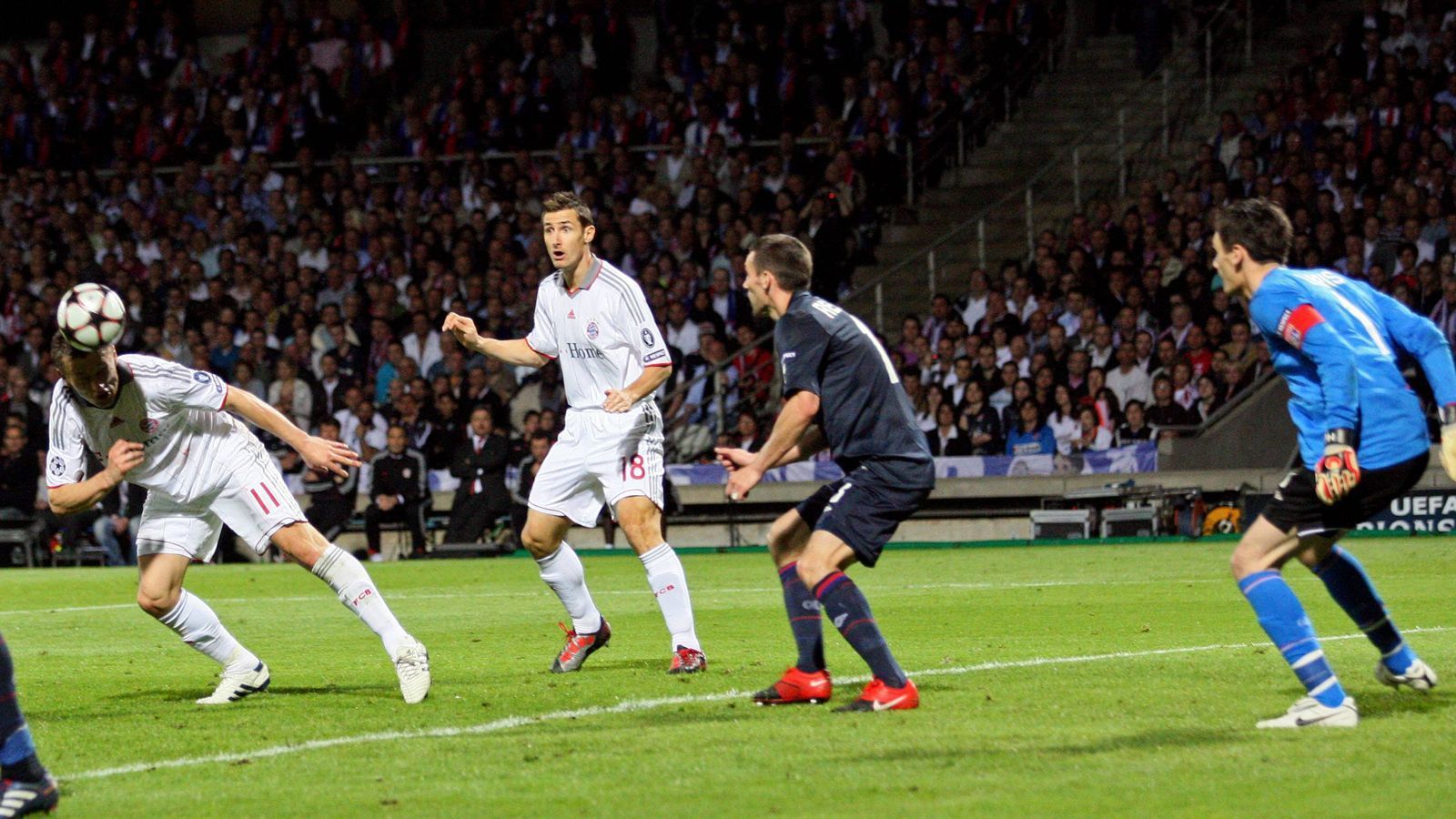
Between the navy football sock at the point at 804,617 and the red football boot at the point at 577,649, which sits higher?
the navy football sock at the point at 804,617

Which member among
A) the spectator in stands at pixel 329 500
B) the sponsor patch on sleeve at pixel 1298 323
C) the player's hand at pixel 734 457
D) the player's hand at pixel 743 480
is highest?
the sponsor patch on sleeve at pixel 1298 323

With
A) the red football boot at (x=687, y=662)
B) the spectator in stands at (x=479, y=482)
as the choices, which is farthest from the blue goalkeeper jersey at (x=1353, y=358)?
the spectator in stands at (x=479, y=482)

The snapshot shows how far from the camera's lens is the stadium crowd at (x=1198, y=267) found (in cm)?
2234

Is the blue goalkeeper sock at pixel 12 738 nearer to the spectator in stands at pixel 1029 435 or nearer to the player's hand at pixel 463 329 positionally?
the player's hand at pixel 463 329

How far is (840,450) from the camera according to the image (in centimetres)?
800

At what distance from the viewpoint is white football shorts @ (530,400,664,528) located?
1031 centimetres

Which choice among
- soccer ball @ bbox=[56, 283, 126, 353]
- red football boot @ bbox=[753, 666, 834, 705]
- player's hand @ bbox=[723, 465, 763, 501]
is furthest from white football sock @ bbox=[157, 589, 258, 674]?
player's hand @ bbox=[723, 465, 763, 501]

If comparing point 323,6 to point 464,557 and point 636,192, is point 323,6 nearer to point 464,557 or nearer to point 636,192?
point 636,192

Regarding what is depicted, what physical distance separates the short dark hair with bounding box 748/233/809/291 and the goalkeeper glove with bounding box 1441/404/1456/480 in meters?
2.60

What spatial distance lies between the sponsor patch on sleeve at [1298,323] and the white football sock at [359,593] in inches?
167

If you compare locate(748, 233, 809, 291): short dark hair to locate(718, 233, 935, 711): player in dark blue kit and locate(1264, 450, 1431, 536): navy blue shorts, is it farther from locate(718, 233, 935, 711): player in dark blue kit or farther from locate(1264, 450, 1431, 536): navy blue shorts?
locate(1264, 450, 1431, 536): navy blue shorts

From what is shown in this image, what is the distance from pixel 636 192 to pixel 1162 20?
339 inches

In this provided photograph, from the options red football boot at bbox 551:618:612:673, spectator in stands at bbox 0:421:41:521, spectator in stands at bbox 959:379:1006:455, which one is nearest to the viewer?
red football boot at bbox 551:618:612:673

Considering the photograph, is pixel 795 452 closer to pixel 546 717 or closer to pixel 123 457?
pixel 546 717
